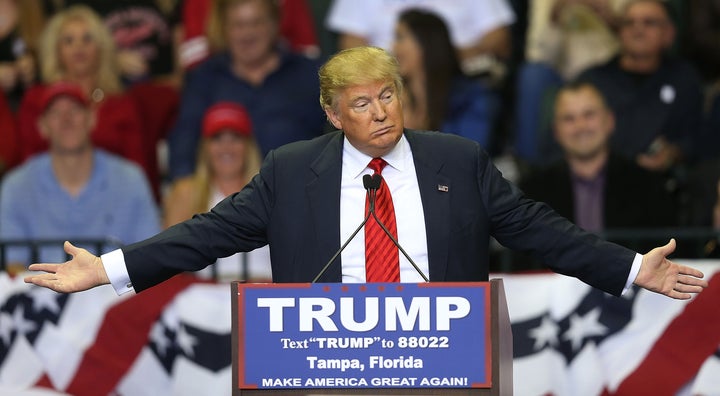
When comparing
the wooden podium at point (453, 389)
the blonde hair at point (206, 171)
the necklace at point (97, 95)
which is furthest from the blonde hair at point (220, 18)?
the wooden podium at point (453, 389)

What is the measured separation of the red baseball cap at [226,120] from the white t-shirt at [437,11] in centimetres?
114

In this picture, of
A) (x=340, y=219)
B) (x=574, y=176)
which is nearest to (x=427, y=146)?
(x=340, y=219)

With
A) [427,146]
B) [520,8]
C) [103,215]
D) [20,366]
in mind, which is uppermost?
[520,8]

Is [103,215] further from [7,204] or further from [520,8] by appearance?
[520,8]

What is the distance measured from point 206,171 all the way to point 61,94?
0.90 meters

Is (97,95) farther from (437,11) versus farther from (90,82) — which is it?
(437,11)

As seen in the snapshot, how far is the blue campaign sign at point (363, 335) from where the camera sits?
12.5ft

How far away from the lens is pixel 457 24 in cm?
859

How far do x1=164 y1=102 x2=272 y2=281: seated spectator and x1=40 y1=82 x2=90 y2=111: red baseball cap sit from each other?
69 centimetres

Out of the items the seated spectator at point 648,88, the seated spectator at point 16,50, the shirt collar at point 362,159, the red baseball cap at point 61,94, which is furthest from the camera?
the seated spectator at point 16,50

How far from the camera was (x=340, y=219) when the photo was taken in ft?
14.0

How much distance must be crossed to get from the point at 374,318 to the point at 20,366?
9.29ft

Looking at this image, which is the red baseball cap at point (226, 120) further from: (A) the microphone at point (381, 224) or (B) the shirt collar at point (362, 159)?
(A) the microphone at point (381, 224)

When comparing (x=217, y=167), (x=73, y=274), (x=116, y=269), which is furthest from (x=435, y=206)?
(x=217, y=167)
